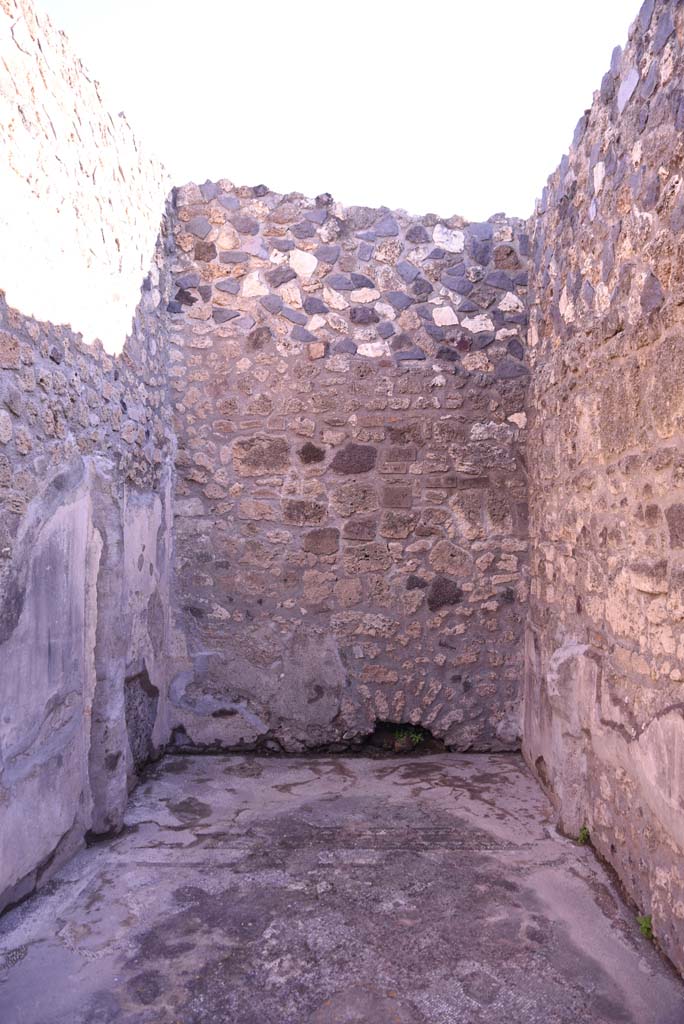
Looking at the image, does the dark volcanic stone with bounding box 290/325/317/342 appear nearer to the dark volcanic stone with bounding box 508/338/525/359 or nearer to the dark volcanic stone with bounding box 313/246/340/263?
the dark volcanic stone with bounding box 313/246/340/263

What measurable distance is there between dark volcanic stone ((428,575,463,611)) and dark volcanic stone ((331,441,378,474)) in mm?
686

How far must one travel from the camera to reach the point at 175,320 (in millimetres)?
3875

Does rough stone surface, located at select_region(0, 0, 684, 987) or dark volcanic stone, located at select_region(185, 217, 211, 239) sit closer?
rough stone surface, located at select_region(0, 0, 684, 987)

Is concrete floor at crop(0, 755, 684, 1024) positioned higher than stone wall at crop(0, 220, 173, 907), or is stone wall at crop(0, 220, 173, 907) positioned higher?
stone wall at crop(0, 220, 173, 907)

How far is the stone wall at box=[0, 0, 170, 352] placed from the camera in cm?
226

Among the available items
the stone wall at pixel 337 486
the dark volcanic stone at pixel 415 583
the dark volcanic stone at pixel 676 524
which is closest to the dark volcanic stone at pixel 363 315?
the stone wall at pixel 337 486

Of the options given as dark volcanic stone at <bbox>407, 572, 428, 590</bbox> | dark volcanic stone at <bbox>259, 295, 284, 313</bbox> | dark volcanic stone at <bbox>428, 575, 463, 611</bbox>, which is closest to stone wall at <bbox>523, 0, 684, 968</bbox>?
dark volcanic stone at <bbox>428, 575, 463, 611</bbox>

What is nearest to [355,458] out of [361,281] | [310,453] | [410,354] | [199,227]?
[310,453]

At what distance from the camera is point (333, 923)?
2.27 metres

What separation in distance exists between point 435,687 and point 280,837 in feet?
4.12

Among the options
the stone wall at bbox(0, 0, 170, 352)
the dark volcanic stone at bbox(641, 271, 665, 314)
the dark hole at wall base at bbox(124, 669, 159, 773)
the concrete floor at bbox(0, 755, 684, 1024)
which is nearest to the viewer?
the concrete floor at bbox(0, 755, 684, 1024)

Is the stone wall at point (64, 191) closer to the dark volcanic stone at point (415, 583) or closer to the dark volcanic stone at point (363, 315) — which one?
the dark volcanic stone at point (363, 315)

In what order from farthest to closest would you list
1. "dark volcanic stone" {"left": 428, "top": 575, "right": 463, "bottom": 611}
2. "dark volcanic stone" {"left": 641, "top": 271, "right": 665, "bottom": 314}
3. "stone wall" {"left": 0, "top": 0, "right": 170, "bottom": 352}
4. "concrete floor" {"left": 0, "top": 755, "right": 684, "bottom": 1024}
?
"dark volcanic stone" {"left": 428, "top": 575, "right": 463, "bottom": 611} → "stone wall" {"left": 0, "top": 0, "right": 170, "bottom": 352} → "dark volcanic stone" {"left": 641, "top": 271, "right": 665, "bottom": 314} → "concrete floor" {"left": 0, "top": 755, "right": 684, "bottom": 1024}

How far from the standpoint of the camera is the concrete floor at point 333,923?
189 cm
